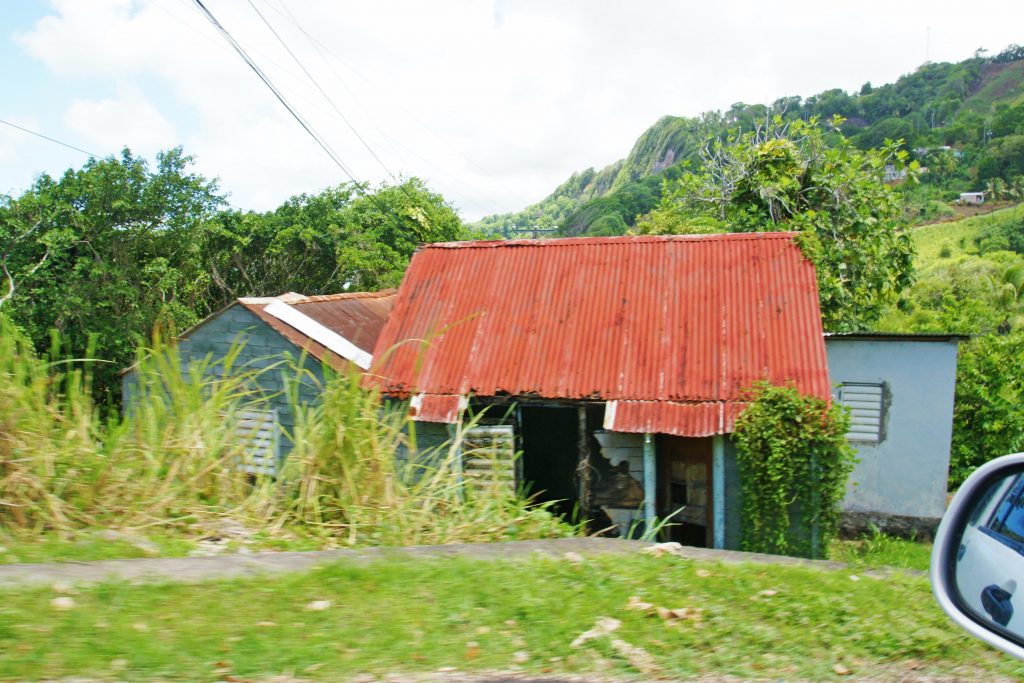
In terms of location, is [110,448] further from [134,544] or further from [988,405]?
[988,405]

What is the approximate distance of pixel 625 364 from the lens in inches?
368

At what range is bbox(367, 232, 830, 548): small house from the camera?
8.88 m

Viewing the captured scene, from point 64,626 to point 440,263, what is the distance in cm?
903

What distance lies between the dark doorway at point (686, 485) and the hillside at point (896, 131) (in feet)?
121

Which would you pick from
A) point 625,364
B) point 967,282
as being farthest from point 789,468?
point 967,282

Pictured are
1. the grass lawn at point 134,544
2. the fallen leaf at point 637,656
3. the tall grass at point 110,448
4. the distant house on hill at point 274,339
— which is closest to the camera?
the fallen leaf at point 637,656

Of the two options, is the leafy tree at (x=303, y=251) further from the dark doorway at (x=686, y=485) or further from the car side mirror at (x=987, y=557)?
the car side mirror at (x=987, y=557)

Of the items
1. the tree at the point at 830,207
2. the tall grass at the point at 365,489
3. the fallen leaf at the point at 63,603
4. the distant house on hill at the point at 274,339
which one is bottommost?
the fallen leaf at the point at 63,603

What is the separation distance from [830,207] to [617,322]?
7.64 meters

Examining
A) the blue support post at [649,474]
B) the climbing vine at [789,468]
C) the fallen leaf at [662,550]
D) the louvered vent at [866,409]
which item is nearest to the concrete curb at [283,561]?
the fallen leaf at [662,550]

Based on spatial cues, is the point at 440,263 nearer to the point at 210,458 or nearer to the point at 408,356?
the point at 408,356

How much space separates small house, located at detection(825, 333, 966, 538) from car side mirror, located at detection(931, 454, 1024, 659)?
9.68 m

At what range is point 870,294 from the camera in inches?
594

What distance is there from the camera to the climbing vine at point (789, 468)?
26.6 feet
